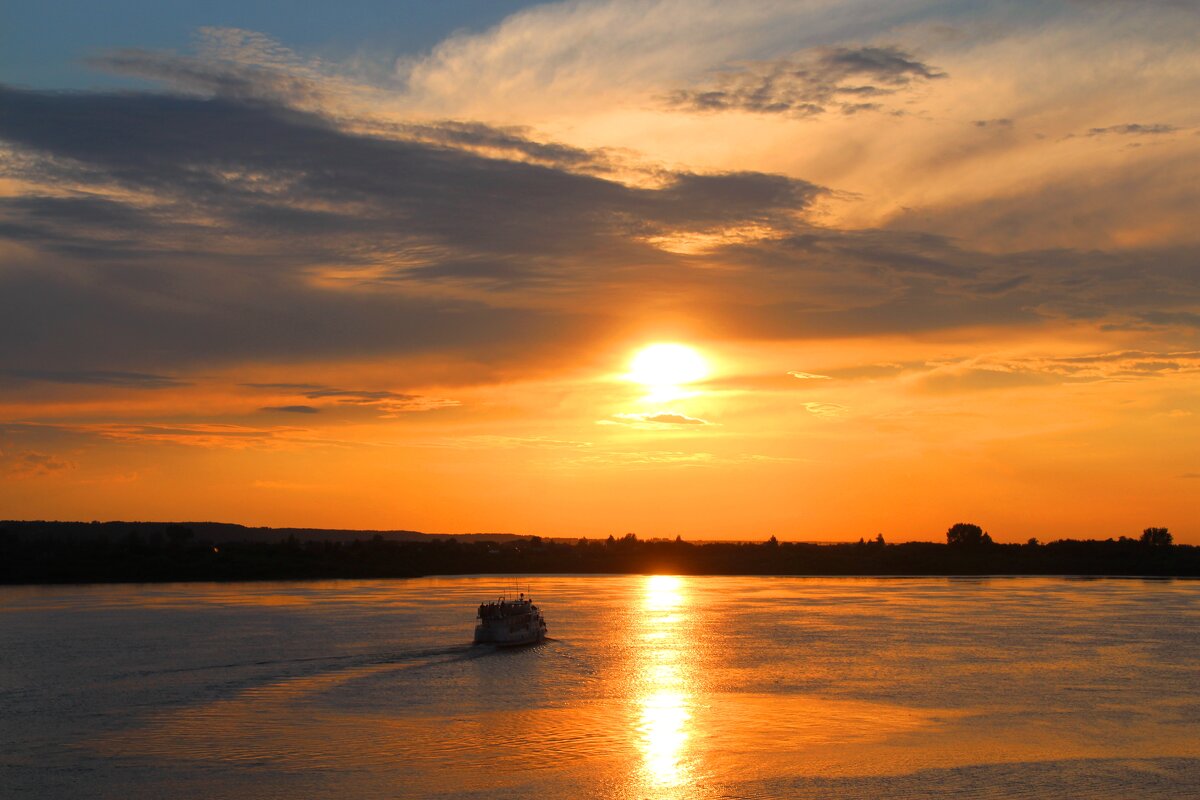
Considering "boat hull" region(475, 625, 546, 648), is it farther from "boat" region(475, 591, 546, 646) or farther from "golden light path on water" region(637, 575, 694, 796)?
"golden light path on water" region(637, 575, 694, 796)

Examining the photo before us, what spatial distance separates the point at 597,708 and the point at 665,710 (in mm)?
2543

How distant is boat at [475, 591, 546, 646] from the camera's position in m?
63.0

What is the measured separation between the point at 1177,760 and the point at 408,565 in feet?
492

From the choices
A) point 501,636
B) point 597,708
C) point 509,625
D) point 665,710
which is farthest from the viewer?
point 509,625

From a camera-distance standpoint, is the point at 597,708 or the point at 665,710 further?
the point at 597,708

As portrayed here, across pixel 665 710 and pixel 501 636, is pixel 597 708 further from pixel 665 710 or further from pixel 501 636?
pixel 501 636

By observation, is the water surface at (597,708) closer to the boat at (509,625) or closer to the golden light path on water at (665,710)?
the golden light path on water at (665,710)

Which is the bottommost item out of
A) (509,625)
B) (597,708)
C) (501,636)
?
(597,708)

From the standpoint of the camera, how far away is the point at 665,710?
42062 mm

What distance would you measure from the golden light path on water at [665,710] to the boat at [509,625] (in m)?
6.60

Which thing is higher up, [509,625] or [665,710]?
[509,625]

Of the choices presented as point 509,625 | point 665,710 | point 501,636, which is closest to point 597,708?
point 665,710

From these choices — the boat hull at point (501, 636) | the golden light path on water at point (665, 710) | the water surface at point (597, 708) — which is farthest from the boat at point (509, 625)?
the golden light path on water at point (665, 710)

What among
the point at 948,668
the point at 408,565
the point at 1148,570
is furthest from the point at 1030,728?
the point at 1148,570
